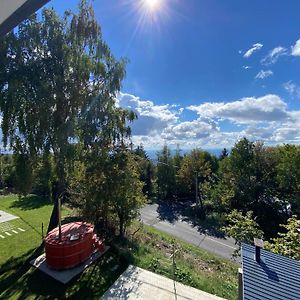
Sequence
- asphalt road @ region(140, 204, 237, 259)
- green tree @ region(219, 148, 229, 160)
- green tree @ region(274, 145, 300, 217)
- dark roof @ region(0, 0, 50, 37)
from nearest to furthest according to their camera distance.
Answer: dark roof @ region(0, 0, 50, 37), asphalt road @ region(140, 204, 237, 259), green tree @ region(274, 145, 300, 217), green tree @ region(219, 148, 229, 160)

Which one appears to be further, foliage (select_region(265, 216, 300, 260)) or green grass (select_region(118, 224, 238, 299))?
green grass (select_region(118, 224, 238, 299))

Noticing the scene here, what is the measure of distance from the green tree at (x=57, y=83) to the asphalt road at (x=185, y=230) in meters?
10.3

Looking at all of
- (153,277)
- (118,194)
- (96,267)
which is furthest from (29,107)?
(153,277)

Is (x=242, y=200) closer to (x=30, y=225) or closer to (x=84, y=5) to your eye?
(x=30, y=225)

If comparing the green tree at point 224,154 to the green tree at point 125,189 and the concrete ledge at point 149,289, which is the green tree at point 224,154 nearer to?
the green tree at point 125,189

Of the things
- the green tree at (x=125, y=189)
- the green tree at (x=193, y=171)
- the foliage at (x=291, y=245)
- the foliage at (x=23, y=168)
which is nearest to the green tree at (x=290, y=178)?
the green tree at (x=193, y=171)

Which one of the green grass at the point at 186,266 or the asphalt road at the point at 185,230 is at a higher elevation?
the green grass at the point at 186,266

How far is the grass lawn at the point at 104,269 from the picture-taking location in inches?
338

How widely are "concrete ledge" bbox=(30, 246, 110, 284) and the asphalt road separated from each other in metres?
9.32

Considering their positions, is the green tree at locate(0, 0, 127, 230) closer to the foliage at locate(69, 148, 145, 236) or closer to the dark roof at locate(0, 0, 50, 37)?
the foliage at locate(69, 148, 145, 236)

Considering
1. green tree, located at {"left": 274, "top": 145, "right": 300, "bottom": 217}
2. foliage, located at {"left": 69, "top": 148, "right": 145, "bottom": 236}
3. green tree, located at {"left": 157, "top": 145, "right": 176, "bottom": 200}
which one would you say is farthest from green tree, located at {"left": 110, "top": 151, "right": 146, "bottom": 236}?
green tree, located at {"left": 157, "top": 145, "right": 176, "bottom": 200}

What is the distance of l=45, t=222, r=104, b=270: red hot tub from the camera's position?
30.8 ft

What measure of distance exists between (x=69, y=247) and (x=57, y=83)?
6678 millimetres

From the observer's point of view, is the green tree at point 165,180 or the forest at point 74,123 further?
the green tree at point 165,180
